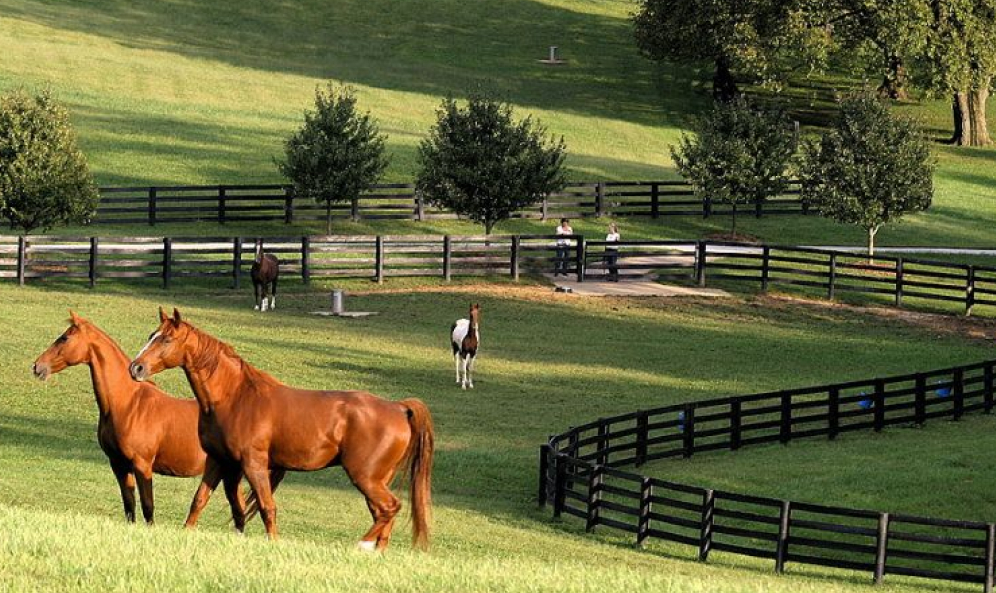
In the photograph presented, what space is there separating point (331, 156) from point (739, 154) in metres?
13.4

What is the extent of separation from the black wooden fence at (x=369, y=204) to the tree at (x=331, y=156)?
1.72 meters

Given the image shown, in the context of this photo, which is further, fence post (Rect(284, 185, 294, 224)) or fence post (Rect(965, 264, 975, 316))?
fence post (Rect(284, 185, 294, 224))

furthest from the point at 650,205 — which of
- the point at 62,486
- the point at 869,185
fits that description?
the point at 62,486

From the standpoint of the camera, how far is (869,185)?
181 feet

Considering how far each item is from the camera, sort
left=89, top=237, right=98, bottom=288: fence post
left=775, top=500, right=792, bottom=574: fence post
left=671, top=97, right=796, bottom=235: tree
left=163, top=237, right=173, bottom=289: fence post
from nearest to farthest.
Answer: left=775, top=500, right=792, bottom=574: fence post → left=89, top=237, right=98, bottom=288: fence post → left=163, top=237, right=173, bottom=289: fence post → left=671, top=97, right=796, bottom=235: tree

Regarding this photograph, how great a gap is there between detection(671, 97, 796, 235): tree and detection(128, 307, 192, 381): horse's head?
140ft

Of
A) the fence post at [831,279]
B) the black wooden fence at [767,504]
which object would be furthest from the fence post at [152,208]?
the black wooden fence at [767,504]

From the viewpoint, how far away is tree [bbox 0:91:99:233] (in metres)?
49.3

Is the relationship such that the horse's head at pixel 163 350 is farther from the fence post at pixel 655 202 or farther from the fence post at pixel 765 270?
the fence post at pixel 655 202

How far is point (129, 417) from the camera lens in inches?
760

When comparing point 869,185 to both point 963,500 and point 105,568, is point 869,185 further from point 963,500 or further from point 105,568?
point 105,568

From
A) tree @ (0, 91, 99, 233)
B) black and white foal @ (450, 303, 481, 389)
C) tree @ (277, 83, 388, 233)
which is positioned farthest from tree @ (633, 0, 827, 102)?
black and white foal @ (450, 303, 481, 389)

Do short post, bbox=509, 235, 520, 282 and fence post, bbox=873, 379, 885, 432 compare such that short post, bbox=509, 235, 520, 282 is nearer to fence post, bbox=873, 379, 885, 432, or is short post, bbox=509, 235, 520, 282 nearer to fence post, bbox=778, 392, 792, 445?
fence post, bbox=873, 379, 885, 432

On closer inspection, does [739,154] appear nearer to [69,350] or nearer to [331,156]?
[331,156]
